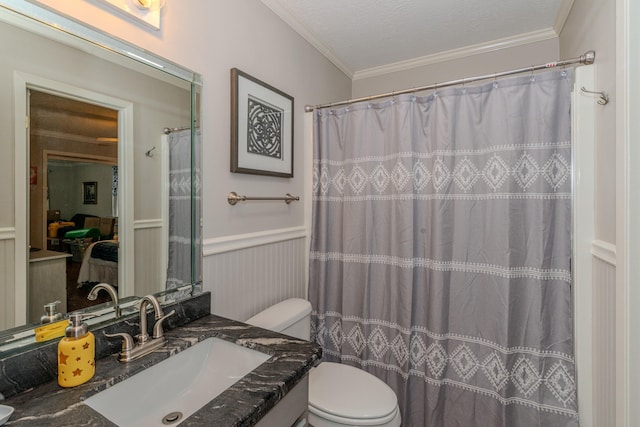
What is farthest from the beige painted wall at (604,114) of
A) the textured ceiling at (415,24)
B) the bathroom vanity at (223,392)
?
the bathroom vanity at (223,392)

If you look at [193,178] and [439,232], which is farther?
[439,232]

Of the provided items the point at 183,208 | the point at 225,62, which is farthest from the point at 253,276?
the point at 225,62

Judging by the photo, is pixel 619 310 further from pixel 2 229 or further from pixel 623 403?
pixel 2 229

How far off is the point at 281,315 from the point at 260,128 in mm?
941

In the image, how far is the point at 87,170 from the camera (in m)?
0.91

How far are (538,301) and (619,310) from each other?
0.43 m

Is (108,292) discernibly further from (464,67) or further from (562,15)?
(562,15)

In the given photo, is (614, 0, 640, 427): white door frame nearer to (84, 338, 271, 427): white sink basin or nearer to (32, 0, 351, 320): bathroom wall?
(84, 338, 271, 427): white sink basin

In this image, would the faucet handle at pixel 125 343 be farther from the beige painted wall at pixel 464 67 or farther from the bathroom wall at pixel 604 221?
the beige painted wall at pixel 464 67

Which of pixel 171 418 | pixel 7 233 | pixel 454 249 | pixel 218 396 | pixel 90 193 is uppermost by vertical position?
pixel 90 193

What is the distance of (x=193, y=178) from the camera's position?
122cm

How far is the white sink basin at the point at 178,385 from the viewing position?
0.77 m

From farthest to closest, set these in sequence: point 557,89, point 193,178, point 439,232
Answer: point 439,232 < point 557,89 < point 193,178

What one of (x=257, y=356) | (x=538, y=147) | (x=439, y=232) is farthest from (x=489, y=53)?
(x=257, y=356)
